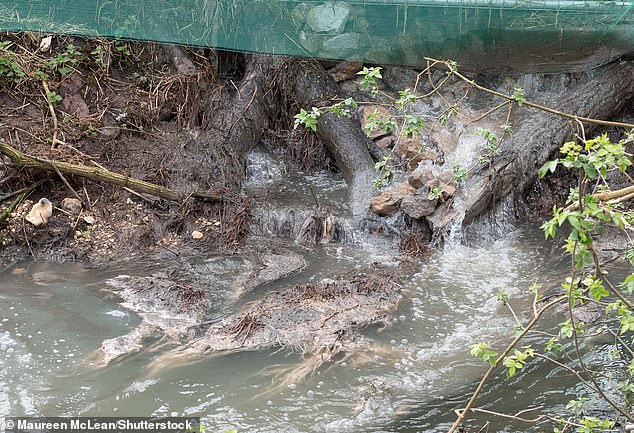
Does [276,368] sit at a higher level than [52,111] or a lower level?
lower

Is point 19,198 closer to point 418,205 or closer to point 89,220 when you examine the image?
point 89,220

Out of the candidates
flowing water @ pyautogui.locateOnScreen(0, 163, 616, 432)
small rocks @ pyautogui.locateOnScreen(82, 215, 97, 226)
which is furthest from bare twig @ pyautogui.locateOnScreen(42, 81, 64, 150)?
flowing water @ pyautogui.locateOnScreen(0, 163, 616, 432)

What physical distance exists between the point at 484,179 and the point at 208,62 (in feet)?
9.57

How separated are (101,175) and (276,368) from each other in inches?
104

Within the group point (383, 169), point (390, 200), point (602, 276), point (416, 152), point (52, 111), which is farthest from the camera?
point (416, 152)

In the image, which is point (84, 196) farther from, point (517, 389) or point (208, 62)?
point (517, 389)

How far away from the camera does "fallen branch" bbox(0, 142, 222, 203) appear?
5.73 metres

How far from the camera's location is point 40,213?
5.68 metres

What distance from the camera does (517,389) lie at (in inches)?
151

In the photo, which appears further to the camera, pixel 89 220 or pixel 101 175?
pixel 101 175

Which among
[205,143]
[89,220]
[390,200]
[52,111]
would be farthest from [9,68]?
[390,200]

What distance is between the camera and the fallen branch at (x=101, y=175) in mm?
5727

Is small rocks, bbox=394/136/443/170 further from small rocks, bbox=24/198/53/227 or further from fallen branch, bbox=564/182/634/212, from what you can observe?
fallen branch, bbox=564/182/634/212

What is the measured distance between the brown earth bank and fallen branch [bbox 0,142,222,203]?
2 cm
